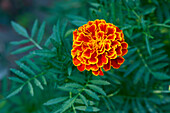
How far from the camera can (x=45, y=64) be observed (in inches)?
76.3

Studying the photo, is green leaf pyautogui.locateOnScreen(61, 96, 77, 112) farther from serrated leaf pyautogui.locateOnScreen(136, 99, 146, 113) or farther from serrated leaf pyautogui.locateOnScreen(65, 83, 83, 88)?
serrated leaf pyautogui.locateOnScreen(136, 99, 146, 113)

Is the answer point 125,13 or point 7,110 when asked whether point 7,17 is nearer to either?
point 7,110

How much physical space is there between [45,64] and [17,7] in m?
3.61

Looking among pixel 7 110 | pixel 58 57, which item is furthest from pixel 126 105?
pixel 7 110

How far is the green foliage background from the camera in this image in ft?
5.62

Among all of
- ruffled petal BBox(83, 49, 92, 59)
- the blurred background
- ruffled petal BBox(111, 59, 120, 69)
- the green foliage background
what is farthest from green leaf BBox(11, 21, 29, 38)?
the blurred background

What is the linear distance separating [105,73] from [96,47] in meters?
0.73

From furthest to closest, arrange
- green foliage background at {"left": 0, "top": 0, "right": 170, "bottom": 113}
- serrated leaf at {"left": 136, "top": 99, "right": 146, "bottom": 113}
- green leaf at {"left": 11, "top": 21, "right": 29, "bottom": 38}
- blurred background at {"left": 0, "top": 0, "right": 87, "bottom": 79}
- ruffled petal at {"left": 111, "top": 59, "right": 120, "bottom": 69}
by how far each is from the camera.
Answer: blurred background at {"left": 0, "top": 0, "right": 87, "bottom": 79}
serrated leaf at {"left": 136, "top": 99, "right": 146, "bottom": 113}
green leaf at {"left": 11, "top": 21, "right": 29, "bottom": 38}
green foliage background at {"left": 0, "top": 0, "right": 170, "bottom": 113}
ruffled petal at {"left": 111, "top": 59, "right": 120, "bottom": 69}

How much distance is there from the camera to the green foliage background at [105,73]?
1.71 metres

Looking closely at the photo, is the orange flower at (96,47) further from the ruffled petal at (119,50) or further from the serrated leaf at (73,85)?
the serrated leaf at (73,85)

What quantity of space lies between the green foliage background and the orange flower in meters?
0.19

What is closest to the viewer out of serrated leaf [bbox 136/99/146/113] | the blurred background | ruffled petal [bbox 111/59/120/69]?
ruffled petal [bbox 111/59/120/69]

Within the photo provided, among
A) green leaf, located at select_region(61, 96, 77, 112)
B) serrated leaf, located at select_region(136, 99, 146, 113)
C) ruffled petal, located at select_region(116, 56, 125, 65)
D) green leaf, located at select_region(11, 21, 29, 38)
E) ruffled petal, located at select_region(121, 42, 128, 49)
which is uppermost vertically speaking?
green leaf, located at select_region(11, 21, 29, 38)

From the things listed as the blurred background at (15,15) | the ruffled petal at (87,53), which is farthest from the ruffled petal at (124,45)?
the blurred background at (15,15)
